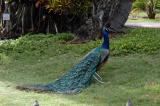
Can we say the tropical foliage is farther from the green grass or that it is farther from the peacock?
the peacock

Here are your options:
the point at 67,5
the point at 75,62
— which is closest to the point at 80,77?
the point at 75,62

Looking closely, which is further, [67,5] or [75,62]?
[67,5]

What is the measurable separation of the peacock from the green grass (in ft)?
0.63

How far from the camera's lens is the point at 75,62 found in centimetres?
1229

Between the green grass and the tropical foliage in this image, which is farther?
the tropical foliage

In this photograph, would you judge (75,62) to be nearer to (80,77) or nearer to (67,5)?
(80,77)

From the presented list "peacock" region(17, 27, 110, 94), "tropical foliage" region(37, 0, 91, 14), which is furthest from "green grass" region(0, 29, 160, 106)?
"tropical foliage" region(37, 0, 91, 14)

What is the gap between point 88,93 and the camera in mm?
9141

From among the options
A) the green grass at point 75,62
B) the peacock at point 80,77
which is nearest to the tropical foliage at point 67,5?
the green grass at point 75,62

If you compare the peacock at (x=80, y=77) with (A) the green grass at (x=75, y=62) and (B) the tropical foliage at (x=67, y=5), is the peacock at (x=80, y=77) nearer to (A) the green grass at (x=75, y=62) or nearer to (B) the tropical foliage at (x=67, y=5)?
(A) the green grass at (x=75, y=62)

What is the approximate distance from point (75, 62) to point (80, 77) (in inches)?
107

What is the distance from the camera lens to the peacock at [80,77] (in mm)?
9297

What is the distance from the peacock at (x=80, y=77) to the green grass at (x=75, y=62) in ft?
0.63

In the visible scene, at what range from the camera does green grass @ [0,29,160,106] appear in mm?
8594
